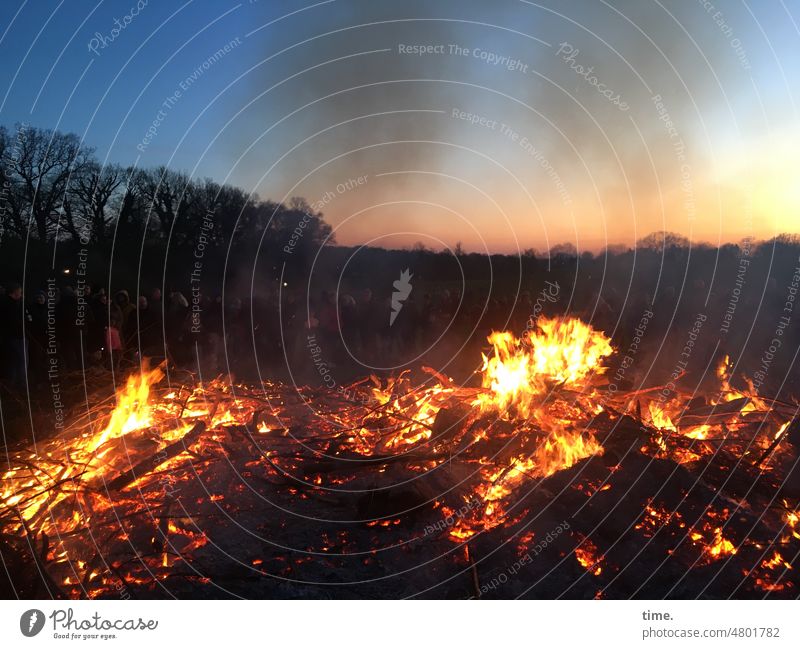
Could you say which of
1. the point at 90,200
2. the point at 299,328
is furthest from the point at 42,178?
the point at 299,328

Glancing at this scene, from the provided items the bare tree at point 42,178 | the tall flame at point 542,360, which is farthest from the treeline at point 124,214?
the tall flame at point 542,360

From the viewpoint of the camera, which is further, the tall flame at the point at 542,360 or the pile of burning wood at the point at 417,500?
the tall flame at the point at 542,360

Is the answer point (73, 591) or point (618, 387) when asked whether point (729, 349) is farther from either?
point (73, 591)

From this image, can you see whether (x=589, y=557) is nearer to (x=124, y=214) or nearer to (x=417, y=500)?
(x=417, y=500)

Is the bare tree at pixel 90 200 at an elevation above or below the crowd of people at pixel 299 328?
above

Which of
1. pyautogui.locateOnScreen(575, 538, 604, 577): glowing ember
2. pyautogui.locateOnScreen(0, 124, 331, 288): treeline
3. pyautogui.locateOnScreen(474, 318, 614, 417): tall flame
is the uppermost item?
pyautogui.locateOnScreen(0, 124, 331, 288): treeline

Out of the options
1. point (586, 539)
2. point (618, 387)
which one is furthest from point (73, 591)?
point (618, 387)

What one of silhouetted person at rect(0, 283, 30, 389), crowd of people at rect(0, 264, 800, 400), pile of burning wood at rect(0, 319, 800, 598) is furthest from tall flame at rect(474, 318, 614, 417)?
silhouetted person at rect(0, 283, 30, 389)

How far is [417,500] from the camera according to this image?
25.4ft

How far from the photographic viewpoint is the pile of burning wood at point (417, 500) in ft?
21.0

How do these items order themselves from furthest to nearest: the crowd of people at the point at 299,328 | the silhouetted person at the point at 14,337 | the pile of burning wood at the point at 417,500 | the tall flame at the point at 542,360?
the crowd of people at the point at 299,328 → the silhouetted person at the point at 14,337 → the tall flame at the point at 542,360 → the pile of burning wood at the point at 417,500

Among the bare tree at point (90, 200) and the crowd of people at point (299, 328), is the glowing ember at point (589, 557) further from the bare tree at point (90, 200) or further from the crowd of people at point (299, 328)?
the bare tree at point (90, 200)

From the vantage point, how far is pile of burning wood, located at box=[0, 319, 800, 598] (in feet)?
21.0

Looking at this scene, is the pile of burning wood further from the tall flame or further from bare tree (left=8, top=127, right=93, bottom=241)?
bare tree (left=8, top=127, right=93, bottom=241)
